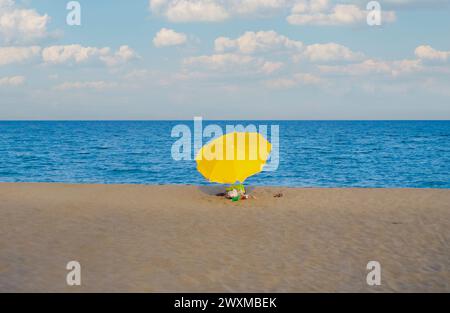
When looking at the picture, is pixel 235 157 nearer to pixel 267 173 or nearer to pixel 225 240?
pixel 225 240

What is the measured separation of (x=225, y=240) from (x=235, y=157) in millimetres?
4482

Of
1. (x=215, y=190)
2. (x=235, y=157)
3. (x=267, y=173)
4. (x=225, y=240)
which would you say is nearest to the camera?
(x=225, y=240)

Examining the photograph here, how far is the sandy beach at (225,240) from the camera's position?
9.14 meters

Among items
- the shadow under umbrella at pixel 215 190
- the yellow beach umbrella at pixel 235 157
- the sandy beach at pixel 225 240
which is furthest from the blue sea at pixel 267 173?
the yellow beach umbrella at pixel 235 157

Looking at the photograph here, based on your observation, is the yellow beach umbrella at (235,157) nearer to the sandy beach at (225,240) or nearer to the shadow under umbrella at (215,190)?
the sandy beach at (225,240)

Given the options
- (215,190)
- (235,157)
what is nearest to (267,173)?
(215,190)

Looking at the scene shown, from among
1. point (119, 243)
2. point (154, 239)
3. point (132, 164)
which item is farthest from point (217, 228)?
point (132, 164)

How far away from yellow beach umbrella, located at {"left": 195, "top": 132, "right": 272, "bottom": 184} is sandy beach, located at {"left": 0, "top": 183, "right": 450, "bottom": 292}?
120cm

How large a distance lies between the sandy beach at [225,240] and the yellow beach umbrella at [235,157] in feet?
→ 3.94

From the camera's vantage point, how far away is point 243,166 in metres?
16.0

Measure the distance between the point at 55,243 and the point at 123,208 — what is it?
459 cm

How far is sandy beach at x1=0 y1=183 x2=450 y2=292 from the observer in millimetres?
9141

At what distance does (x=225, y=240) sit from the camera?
12.0 meters
